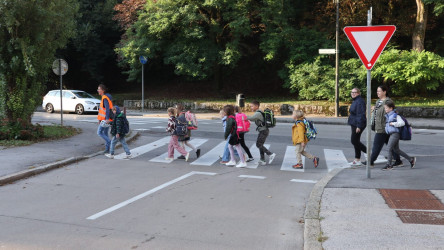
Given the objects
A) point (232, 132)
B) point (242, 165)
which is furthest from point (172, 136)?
point (242, 165)

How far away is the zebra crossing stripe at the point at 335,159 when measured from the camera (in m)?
10.6

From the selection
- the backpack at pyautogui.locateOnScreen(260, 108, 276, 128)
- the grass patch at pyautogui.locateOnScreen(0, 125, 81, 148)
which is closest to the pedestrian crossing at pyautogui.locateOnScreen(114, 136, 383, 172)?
the backpack at pyautogui.locateOnScreen(260, 108, 276, 128)

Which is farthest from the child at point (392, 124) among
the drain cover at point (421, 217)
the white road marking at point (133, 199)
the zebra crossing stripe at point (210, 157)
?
the zebra crossing stripe at point (210, 157)

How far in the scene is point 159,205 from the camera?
6.78m

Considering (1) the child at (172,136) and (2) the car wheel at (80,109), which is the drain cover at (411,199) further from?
(2) the car wheel at (80,109)

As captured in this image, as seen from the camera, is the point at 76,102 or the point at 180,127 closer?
the point at 180,127

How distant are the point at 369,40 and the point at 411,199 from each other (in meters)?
2.80

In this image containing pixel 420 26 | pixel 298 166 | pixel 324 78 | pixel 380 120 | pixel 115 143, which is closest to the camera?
pixel 380 120

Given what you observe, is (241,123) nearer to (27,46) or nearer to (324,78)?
(27,46)

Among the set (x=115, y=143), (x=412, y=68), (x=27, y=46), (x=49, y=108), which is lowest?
(x=115, y=143)

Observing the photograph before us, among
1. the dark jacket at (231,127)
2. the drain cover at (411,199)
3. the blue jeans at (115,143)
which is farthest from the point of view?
the blue jeans at (115,143)

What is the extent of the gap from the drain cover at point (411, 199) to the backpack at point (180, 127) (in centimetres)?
510

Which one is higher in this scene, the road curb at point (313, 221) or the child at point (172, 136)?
the child at point (172, 136)

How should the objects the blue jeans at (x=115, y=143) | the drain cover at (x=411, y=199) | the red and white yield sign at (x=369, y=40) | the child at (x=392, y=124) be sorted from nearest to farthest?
the drain cover at (x=411, y=199), the red and white yield sign at (x=369, y=40), the child at (x=392, y=124), the blue jeans at (x=115, y=143)
